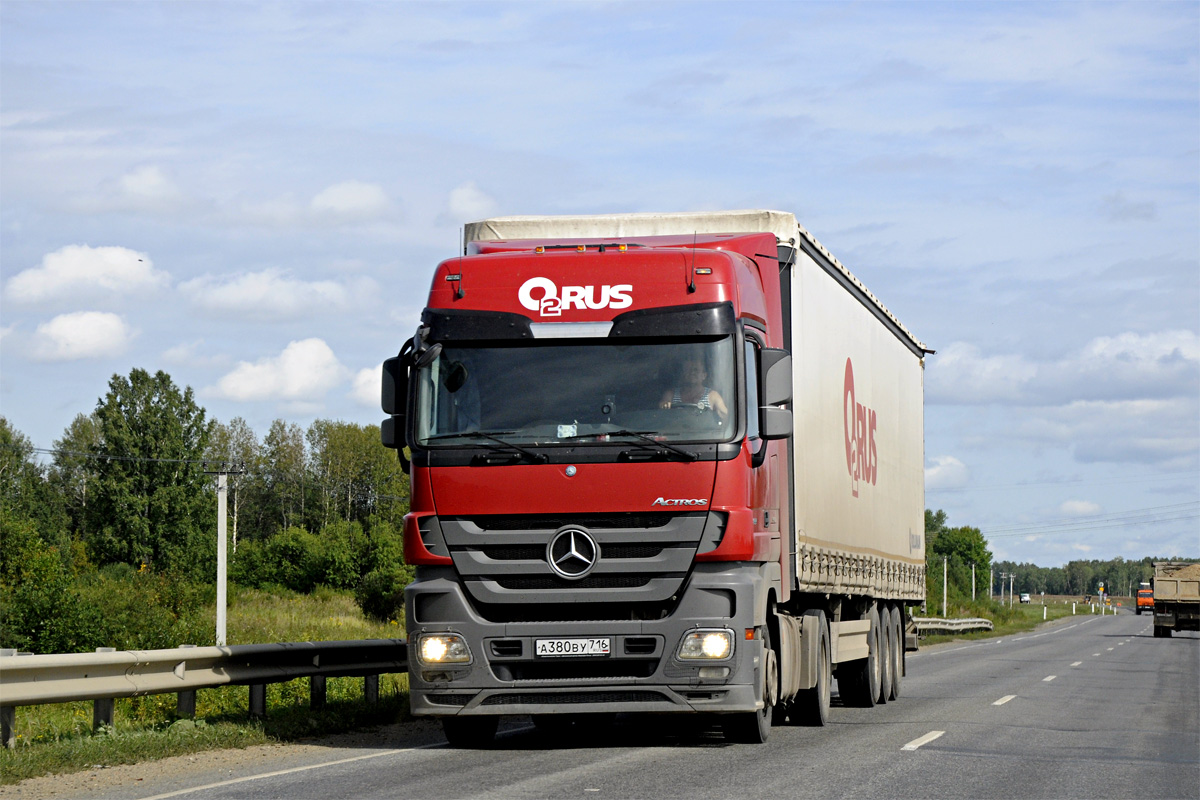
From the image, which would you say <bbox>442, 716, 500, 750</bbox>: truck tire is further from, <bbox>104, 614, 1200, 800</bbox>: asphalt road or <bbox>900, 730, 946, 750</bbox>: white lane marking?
<bbox>900, 730, 946, 750</bbox>: white lane marking

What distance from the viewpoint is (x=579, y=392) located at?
1038 centimetres

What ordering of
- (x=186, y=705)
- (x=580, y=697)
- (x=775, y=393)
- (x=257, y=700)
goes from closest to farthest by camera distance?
(x=580, y=697)
(x=775, y=393)
(x=186, y=705)
(x=257, y=700)

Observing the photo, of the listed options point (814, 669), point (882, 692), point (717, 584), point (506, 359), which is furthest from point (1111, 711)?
point (506, 359)

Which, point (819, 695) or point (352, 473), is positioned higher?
point (352, 473)

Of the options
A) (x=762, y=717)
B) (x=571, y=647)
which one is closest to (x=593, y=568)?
(x=571, y=647)

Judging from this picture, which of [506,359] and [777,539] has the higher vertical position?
[506,359]

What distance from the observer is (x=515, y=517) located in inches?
405

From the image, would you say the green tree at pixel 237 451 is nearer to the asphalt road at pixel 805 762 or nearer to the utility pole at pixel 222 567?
the utility pole at pixel 222 567

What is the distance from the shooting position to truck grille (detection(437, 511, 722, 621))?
10203 millimetres

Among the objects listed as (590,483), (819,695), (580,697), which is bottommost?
(819,695)

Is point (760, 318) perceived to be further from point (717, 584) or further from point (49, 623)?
point (49, 623)

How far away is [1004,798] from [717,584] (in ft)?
7.93

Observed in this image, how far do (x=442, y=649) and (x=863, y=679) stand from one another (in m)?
7.67

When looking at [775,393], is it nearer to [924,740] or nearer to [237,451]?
[924,740]
